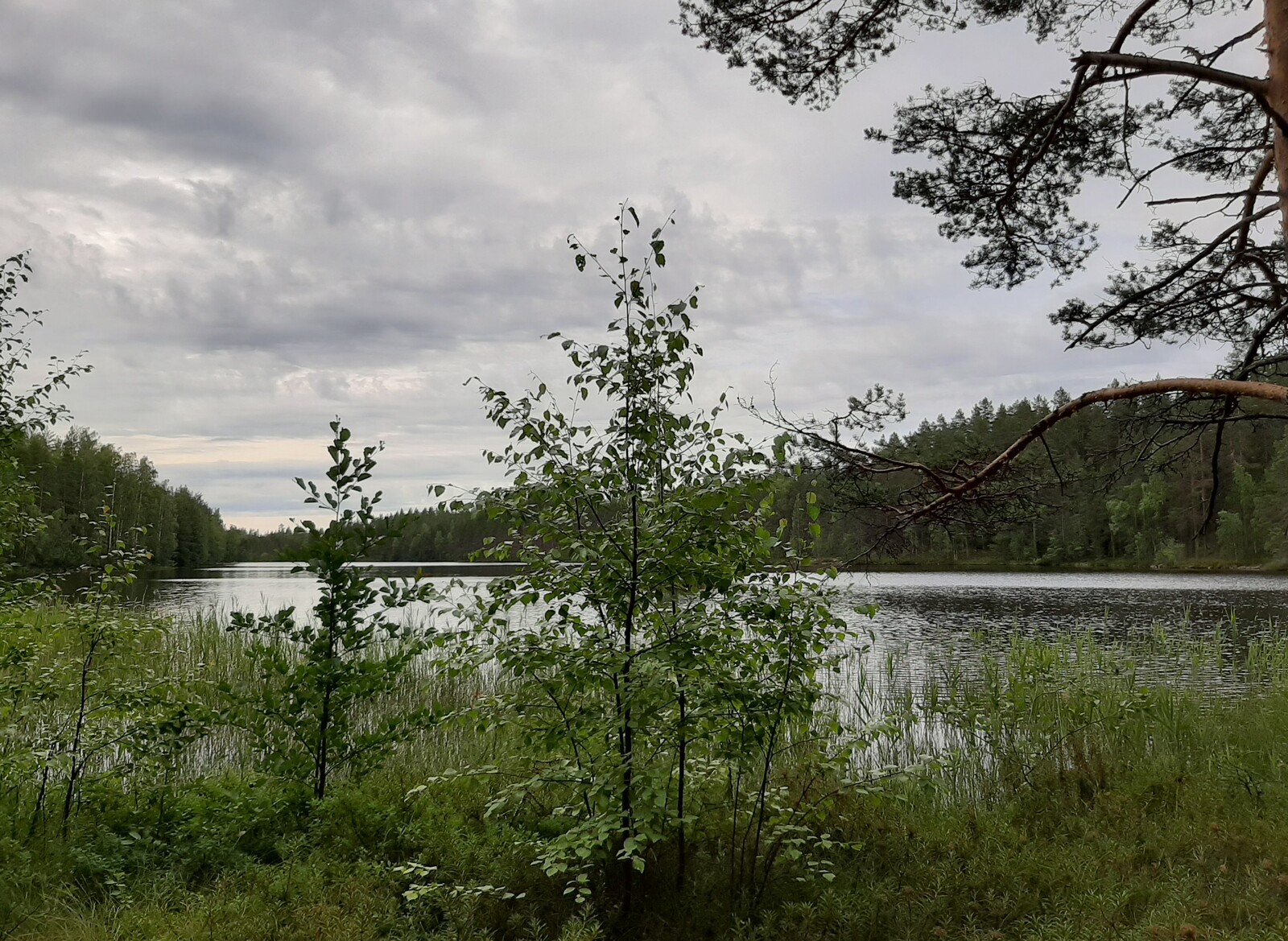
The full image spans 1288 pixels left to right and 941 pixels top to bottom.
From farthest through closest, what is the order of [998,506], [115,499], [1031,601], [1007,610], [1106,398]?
[115,499] → [1031,601] → [1007,610] → [998,506] → [1106,398]

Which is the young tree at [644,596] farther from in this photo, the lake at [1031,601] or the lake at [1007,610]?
the lake at [1031,601]

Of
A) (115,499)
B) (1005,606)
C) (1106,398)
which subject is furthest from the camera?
(115,499)

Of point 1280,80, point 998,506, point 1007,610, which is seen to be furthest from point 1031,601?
point 1280,80

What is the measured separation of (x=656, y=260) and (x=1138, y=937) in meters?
3.63

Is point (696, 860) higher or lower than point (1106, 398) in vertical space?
lower

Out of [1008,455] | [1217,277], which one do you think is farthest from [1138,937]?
[1217,277]

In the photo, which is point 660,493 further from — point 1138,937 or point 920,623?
point 920,623

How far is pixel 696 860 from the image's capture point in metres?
4.26

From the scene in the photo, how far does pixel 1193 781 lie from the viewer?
5.66m

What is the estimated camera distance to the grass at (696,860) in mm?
3602

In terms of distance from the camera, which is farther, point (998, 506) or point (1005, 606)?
point (1005, 606)

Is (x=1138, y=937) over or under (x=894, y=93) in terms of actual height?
under

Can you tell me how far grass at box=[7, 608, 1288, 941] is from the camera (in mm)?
3602

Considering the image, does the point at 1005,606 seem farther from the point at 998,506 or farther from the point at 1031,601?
the point at 998,506
